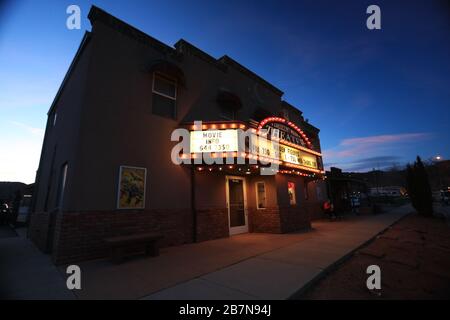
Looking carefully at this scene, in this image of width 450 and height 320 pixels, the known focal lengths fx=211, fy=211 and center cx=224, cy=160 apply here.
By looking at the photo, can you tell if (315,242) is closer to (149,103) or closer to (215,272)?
(215,272)

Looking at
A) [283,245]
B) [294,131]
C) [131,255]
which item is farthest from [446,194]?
[131,255]

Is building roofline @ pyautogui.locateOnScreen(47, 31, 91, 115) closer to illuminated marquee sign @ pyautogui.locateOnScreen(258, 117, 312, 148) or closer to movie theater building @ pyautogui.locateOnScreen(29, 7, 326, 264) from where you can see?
movie theater building @ pyautogui.locateOnScreen(29, 7, 326, 264)

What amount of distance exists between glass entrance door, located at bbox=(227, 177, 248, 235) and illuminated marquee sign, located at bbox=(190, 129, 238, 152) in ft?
10.4

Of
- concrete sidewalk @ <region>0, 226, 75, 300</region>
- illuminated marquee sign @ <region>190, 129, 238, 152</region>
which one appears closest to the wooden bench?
concrete sidewalk @ <region>0, 226, 75, 300</region>

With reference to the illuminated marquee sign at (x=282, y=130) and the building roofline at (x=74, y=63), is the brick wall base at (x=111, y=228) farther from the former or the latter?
the building roofline at (x=74, y=63)

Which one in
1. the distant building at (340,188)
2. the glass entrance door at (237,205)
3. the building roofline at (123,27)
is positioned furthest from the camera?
the distant building at (340,188)

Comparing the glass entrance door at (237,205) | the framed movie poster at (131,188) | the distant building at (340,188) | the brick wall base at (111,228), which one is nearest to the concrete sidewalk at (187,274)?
the brick wall base at (111,228)

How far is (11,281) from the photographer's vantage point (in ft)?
15.2

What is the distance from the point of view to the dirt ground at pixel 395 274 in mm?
4016

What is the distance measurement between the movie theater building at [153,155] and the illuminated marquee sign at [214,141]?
0.04 m

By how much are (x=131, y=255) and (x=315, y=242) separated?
6603 millimetres

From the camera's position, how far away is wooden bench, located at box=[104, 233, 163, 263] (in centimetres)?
579

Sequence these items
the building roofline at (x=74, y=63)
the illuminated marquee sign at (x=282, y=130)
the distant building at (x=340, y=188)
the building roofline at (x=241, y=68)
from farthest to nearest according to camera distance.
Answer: the distant building at (x=340, y=188) → the building roofline at (x=241, y=68) → the illuminated marquee sign at (x=282, y=130) → the building roofline at (x=74, y=63)

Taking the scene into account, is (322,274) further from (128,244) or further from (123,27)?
(123,27)
